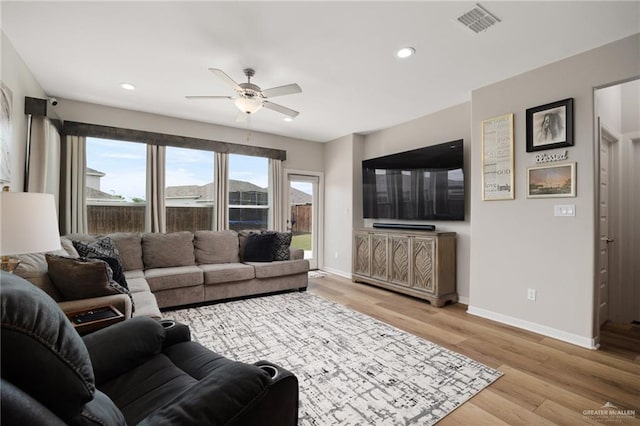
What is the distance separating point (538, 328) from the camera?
9.87 feet

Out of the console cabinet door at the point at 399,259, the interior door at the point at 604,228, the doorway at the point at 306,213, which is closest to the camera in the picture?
the interior door at the point at 604,228

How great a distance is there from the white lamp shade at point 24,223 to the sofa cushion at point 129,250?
81.2 inches

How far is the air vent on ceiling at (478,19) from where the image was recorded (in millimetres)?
2172

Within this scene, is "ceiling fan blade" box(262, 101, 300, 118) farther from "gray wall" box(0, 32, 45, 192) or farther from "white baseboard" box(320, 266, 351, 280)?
"white baseboard" box(320, 266, 351, 280)

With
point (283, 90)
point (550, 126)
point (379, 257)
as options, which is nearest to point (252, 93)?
point (283, 90)

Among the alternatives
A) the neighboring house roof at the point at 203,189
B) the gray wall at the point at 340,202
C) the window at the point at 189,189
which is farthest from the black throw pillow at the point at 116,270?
the gray wall at the point at 340,202

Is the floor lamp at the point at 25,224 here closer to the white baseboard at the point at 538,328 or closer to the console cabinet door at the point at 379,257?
the console cabinet door at the point at 379,257

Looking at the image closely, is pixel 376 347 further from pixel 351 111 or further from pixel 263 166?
pixel 263 166

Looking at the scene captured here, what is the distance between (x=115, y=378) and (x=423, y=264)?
358cm

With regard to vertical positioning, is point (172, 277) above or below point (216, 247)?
below

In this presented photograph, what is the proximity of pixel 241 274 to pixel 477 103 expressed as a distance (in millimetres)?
3680

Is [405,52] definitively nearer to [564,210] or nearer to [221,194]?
[564,210]

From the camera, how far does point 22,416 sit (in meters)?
0.56

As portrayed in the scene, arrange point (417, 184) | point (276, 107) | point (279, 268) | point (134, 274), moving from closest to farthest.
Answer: point (276, 107)
point (134, 274)
point (279, 268)
point (417, 184)
